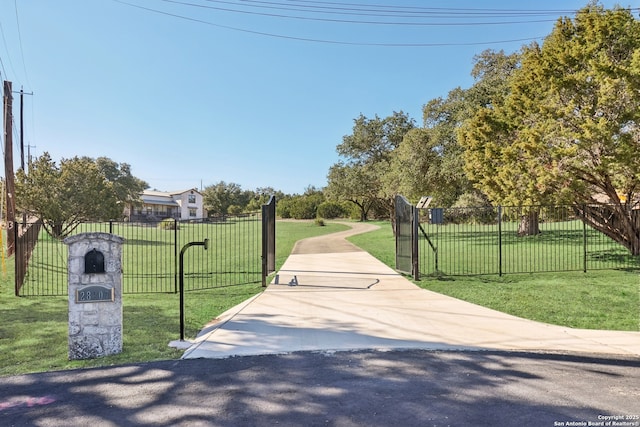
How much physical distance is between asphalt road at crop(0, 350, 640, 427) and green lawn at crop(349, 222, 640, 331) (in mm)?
2029

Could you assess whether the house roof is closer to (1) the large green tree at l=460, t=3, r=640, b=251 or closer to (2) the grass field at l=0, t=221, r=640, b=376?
(2) the grass field at l=0, t=221, r=640, b=376

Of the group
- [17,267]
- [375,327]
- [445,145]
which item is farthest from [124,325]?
[445,145]

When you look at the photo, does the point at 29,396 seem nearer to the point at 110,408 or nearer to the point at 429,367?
the point at 110,408

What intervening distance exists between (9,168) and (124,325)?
13093 millimetres

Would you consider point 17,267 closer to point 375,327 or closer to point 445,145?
point 375,327

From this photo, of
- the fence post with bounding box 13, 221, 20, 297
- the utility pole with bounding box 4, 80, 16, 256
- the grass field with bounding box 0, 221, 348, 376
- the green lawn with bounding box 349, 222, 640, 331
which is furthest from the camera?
the utility pole with bounding box 4, 80, 16, 256

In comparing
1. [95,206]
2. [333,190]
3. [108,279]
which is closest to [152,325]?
[108,279]

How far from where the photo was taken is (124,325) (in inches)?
231

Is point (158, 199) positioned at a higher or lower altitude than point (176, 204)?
higher

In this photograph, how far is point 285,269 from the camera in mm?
11641

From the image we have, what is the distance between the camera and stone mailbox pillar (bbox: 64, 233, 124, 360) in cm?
448

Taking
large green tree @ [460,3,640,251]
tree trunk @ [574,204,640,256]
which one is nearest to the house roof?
large green tree @ [460,3,640,251]

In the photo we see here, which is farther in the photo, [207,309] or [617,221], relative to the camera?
[617,221]

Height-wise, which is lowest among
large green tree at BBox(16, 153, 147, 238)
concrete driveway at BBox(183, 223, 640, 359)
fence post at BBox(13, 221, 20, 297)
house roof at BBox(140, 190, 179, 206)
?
concrete driveway at BBox(183, 223, 640, 359)
